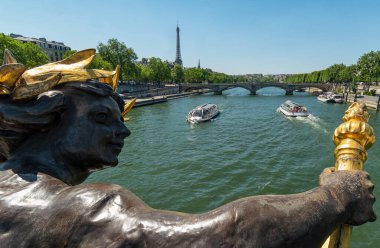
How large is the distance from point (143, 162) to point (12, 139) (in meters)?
14.6

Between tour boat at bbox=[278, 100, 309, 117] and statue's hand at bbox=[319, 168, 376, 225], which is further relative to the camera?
tour boat at bbox=[278, 100, 309, 117]

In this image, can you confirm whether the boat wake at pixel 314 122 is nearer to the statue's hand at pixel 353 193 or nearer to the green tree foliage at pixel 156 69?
the statue's hand at pixel 353 193

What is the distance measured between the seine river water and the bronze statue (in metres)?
9.10

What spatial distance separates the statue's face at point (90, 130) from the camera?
1373 millimetres

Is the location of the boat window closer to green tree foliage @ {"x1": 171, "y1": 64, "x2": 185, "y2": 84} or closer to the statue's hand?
the statue's hand

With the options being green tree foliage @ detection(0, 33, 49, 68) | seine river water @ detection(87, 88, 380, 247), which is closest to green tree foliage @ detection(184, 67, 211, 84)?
green tree foliage @ detection(0, 33, 49, 68)

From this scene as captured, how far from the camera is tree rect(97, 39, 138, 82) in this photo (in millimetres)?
59969

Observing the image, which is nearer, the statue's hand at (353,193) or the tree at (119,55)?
the statue's hand at (353,193)

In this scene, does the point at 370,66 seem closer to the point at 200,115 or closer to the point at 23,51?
the point at 200,115

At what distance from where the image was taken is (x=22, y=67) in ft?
4.22

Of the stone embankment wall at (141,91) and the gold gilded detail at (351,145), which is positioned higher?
the gold gilded detail at (351,145)

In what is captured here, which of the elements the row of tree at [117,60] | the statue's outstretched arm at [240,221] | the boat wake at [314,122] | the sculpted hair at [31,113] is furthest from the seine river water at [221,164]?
the row of tree at [117,60]

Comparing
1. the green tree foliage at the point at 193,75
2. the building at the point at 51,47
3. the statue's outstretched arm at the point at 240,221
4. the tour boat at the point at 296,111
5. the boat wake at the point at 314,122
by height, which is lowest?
the boat wake at the point at 314,122

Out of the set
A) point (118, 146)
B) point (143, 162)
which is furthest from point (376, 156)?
point (118, 146)
